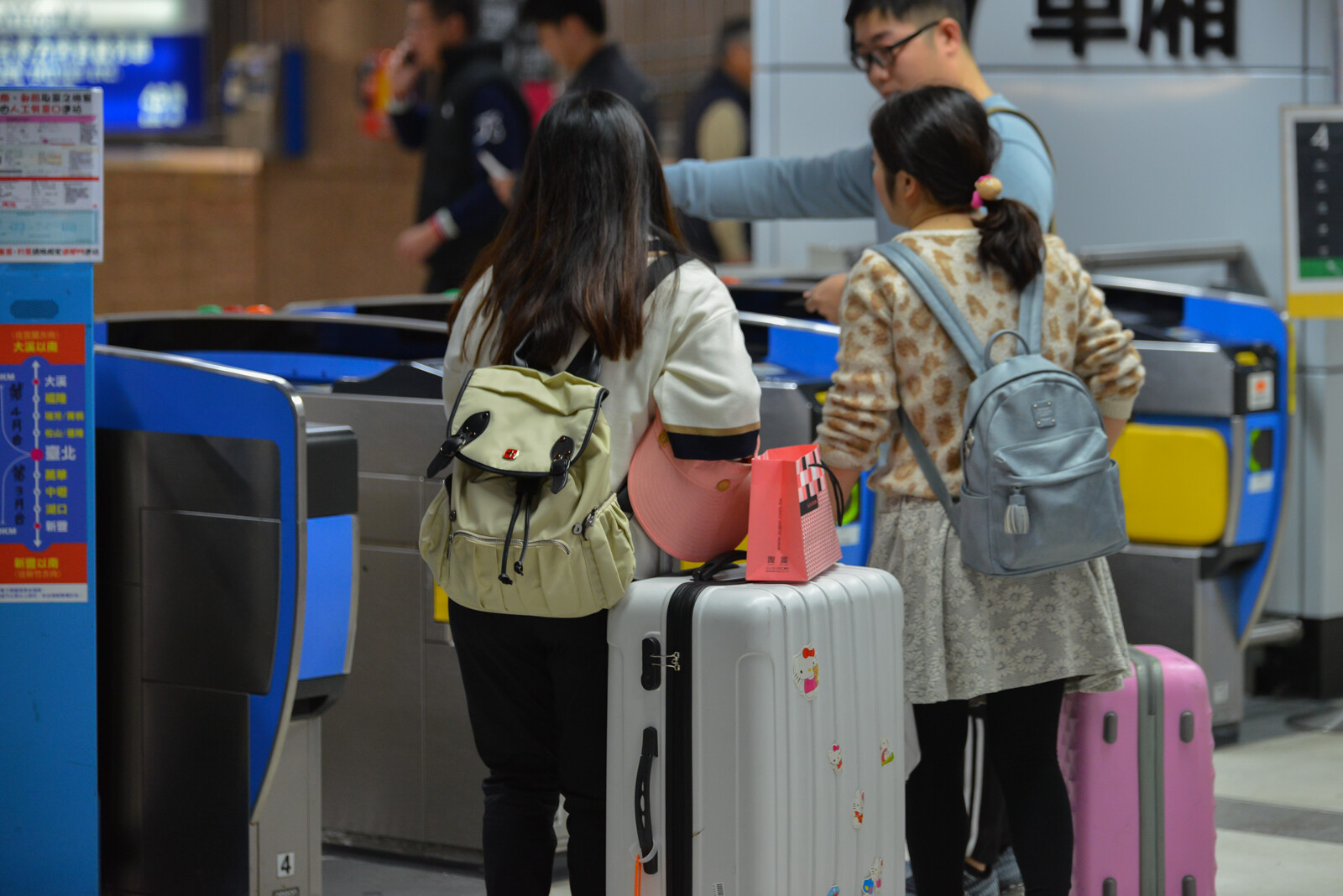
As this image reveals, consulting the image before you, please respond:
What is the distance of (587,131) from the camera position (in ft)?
7.23

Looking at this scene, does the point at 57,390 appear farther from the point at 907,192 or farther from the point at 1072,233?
the point at 1072,233

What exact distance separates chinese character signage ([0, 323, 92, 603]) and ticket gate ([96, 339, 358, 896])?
14 cm

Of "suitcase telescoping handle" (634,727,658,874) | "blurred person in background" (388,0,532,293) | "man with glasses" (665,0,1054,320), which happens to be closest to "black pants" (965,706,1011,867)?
"man with glasses" (665,0,1054,320)

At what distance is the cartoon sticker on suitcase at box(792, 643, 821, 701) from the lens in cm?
216

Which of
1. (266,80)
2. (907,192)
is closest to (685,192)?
(907,192)

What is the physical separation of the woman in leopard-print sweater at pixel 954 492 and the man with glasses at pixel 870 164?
272 millimetres

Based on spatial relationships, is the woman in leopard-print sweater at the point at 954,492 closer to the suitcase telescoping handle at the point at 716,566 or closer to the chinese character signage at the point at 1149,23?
the suitcase telescoping handle at the point at 716,566

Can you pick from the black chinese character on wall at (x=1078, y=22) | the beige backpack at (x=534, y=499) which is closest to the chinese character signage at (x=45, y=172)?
the beige backpack at (x=534, y=499)

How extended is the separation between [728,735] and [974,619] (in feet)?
1.48

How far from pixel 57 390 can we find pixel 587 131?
3.40ft

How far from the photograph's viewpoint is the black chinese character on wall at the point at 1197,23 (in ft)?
16.0

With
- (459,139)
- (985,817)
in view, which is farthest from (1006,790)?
(459,139)

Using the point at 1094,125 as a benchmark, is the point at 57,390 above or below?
below

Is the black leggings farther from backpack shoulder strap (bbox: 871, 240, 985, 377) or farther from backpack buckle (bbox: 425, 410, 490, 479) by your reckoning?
backpack buckle (bbox: 425, 410, 490, 479)
